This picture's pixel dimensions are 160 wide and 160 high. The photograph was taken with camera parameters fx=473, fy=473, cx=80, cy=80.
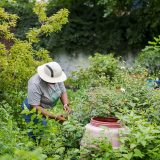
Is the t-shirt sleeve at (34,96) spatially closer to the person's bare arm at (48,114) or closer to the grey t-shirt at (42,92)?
the grey t-shirt at (42,92)

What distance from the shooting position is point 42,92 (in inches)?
267

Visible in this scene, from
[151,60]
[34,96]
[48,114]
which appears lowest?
[151,60]

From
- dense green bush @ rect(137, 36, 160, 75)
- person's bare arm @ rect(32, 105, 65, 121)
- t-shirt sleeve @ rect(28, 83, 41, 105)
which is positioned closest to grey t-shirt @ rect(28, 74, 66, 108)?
t-shirt sleeve @ rect(28, 83, 41, 105)

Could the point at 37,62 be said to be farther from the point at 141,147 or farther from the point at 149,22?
the point at 149,22

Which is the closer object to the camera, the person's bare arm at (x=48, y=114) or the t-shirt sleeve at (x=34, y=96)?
the person's bare arm at (x=48, y=114)

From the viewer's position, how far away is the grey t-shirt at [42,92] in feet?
21.8

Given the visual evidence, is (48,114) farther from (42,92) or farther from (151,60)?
(151,60)

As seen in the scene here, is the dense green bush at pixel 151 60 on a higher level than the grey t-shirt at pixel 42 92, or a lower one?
lower

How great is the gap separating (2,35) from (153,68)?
4.72m

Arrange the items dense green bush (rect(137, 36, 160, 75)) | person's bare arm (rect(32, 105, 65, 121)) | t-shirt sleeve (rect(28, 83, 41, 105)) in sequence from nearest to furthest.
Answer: person's bare arm (rect(32, 105, 65, 121)), t-shirt sleeve (rect(28, 83, 41, 105)), dense green bush (rect(137, 36, 160, 75))

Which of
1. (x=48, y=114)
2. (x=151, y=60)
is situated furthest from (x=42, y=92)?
(x=151, y=60)

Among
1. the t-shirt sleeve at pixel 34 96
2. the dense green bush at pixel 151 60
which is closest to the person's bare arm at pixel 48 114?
the t-shirt sleeve at pixel 34 96

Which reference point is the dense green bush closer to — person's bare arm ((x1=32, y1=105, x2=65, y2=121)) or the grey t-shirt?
the grey t-shirt

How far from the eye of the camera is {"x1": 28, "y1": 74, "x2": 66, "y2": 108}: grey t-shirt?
665 cm
